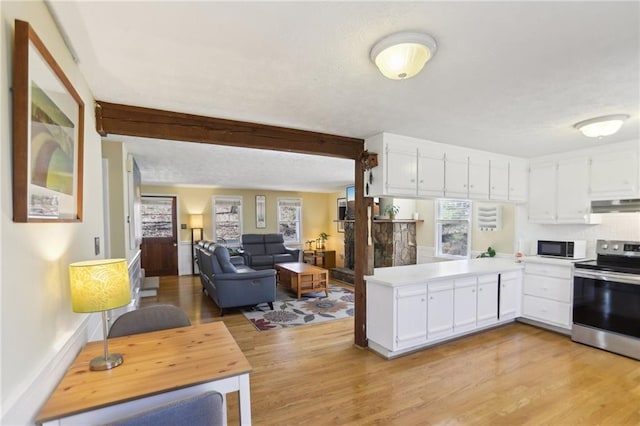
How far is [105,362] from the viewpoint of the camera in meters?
1.47

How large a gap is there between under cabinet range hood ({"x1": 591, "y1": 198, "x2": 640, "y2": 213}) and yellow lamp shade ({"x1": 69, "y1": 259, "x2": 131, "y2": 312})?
4924 millimetres

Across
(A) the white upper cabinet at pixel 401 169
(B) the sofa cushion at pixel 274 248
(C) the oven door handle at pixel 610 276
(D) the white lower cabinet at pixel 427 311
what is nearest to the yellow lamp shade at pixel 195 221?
(B) the sofa cushion at pixel 274 248

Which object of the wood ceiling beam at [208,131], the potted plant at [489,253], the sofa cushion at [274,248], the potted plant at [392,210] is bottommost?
the sofa cushion at [274,248]

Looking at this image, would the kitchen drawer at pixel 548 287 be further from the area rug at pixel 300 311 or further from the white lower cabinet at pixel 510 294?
the area rug at pixel 300 311

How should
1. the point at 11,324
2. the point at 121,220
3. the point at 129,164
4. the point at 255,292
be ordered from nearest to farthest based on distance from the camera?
the point at 11,324
the point at 121,220
the point at 129,164
the point at 255,292

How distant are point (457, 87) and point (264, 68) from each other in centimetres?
124

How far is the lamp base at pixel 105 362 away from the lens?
1.45 metres

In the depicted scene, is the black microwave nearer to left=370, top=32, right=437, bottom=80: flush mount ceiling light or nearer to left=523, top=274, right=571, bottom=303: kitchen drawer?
left=523, top=274, right=571, bottom=303: kitchen drawer

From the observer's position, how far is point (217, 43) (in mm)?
1506

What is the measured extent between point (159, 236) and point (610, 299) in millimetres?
8467

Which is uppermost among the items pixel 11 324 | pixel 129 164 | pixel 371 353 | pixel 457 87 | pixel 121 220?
pixel 457 87

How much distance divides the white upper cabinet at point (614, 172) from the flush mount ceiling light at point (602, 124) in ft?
4.03

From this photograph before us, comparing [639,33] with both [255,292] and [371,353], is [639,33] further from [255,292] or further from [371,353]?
[255,292]

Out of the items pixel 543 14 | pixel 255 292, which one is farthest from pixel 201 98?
pixel 255 292
